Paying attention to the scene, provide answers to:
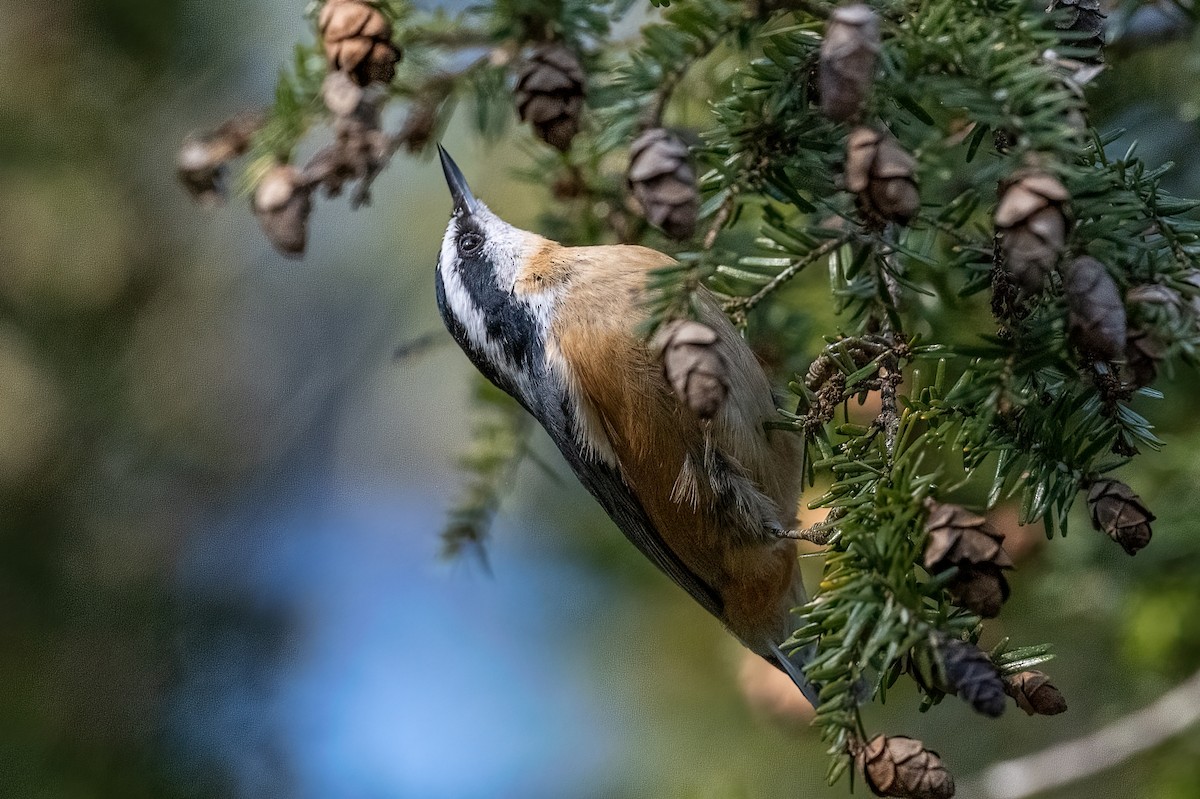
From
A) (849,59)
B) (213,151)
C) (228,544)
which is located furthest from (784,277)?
(228,544)

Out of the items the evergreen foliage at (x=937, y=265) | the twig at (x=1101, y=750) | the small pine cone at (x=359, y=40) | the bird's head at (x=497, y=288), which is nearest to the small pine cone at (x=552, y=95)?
the evergreen foliage at (x=937, y=265)

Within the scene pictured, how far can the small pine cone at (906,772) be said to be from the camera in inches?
47.8

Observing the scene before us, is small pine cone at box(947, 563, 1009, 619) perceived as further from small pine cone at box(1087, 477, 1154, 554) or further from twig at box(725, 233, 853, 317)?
twig at box(725, 233, 853, 317)

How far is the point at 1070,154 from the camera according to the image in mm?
1145

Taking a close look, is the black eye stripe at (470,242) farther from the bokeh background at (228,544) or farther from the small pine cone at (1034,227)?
the small pine cone at (1034,227)

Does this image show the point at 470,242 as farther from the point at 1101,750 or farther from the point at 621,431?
the point at 1101,750

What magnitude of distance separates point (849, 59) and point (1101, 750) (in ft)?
6.11

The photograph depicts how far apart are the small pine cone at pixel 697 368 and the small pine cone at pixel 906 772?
0.44m

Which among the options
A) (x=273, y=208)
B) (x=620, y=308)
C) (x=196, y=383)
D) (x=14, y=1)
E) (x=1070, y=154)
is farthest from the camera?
(x=196, y=383)

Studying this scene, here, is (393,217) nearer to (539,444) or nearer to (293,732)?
(539,444)

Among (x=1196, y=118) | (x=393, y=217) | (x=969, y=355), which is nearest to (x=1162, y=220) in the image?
(x=969, y=355)

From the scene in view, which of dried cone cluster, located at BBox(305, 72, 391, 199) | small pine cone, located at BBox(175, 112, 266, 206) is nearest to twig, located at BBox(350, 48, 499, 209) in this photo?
dried cone cluster, located at BBox(305, 72, 391, 199)

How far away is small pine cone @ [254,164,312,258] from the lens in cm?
181

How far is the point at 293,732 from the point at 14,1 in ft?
7.57
